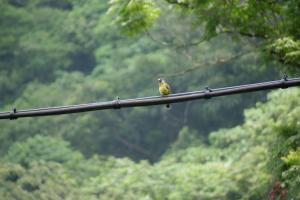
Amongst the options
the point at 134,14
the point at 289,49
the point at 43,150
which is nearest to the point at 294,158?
the point at 289,49

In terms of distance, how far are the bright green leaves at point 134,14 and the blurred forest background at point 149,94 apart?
0.05 feet

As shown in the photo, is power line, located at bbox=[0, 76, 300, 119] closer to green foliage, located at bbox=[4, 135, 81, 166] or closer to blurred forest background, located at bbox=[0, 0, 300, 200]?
blurred forest background, located at bbox=[0, 0, 300, 200]

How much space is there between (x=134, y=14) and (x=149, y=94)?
24.2 meters

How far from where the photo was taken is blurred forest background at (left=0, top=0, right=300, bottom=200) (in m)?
11.0

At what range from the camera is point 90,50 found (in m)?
42.6

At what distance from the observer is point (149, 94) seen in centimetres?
Answer: 3522

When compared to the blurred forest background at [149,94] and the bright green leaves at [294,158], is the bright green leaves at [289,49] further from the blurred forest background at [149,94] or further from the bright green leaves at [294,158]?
the bright green leaves at [294,158]

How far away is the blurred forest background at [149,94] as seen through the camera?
1098 cm

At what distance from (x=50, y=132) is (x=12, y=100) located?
5.19 meters

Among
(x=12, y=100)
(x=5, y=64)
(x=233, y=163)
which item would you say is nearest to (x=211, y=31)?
(x=233, y=163)

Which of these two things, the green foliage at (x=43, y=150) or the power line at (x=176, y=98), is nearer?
the power line at (x=176, y=98)

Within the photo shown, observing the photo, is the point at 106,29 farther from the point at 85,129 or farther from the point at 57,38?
the point at 85,129

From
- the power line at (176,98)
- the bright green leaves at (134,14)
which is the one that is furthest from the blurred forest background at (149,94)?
the power line at (176,98)

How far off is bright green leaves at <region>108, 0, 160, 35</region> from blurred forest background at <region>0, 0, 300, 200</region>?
0.05 feet
